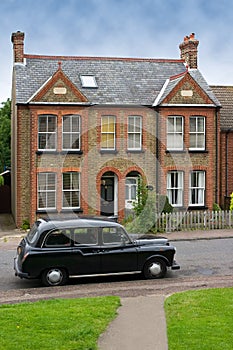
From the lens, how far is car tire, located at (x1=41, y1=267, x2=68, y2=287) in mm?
15148

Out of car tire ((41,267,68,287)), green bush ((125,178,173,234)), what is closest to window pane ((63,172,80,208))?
green bush ((125,178,173,234))

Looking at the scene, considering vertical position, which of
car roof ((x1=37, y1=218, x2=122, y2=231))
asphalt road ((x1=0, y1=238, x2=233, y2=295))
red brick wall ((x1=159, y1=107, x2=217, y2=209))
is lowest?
asphalt road ((x1=0, y1=238, x2=233, y2=295))

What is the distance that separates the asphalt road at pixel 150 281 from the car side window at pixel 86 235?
47.6 inches

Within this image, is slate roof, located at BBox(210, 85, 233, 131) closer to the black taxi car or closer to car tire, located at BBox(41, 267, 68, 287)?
the black taxi car

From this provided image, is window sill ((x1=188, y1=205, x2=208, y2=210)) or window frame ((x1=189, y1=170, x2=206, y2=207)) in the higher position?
window frame ((x1=189, y1=170, x2=206, y2=207))

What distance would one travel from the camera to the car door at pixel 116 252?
50.9 feet

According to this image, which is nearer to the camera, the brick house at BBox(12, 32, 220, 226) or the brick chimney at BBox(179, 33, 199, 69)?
the brick house at BBox(12, 32, 220, 226)

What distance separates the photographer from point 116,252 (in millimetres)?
15578

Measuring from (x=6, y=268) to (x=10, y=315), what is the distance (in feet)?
22.6

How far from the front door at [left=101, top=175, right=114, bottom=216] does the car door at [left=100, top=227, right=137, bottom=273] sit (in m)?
13.5

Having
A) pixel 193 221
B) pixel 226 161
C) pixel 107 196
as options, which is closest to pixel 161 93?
pixel 226 161

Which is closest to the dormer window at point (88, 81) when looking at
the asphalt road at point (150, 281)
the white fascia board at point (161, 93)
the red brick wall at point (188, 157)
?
the white fascia board at point (161, 93)

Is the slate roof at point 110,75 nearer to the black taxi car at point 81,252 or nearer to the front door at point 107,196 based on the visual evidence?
the front door at point 107,196

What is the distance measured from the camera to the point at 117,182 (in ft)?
96.1
